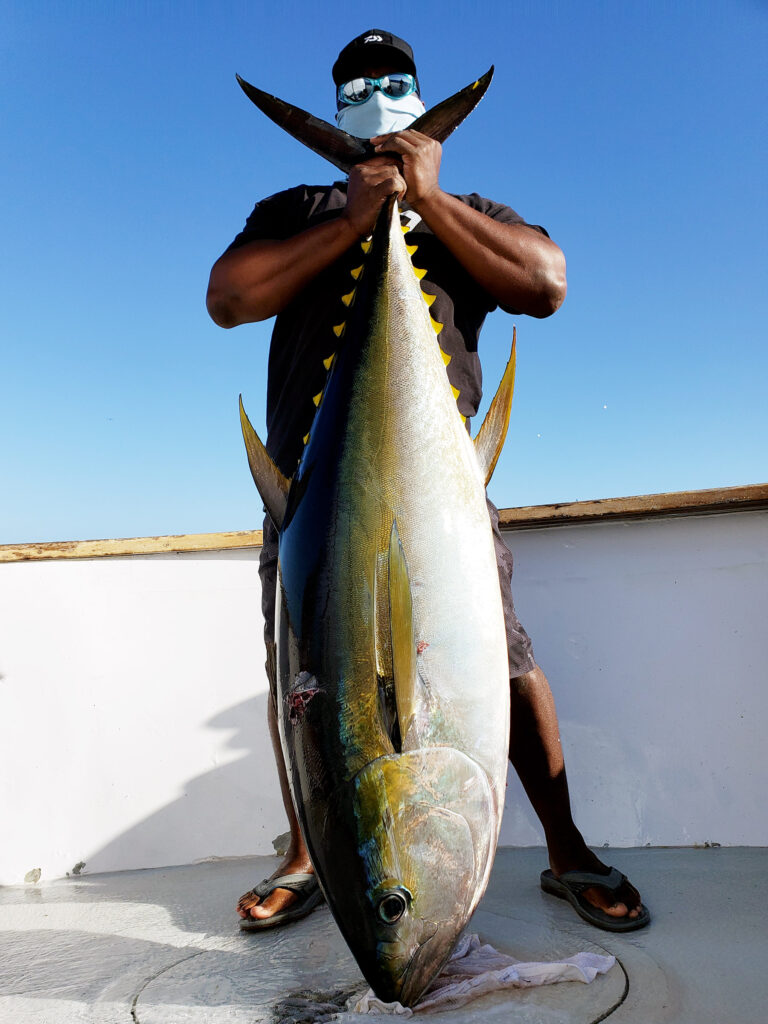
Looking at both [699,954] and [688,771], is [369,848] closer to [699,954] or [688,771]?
[699,954]

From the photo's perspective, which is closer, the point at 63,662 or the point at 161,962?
the point at 161,962

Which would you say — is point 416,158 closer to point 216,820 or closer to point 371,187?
point 371,187

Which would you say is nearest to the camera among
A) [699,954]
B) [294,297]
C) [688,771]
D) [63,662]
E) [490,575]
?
[490,575]

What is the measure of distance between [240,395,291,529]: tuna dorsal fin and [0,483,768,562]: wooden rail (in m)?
1.13

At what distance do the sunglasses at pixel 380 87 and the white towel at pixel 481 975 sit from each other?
70.8 inches

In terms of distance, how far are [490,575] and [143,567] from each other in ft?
5.91

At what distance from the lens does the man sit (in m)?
1.51

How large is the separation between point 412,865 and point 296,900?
2.78ft

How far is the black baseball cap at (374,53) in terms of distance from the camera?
1.86 meters

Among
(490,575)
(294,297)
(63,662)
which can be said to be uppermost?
(294,297)

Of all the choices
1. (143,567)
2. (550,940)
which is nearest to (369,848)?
(550,940)

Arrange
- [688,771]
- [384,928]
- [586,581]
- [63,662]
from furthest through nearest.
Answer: [63,662], [586,581], [688,771], [384,928]

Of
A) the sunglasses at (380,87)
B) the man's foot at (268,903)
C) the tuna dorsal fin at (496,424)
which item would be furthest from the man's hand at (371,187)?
the man's foot at (268,903)

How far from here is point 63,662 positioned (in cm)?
256
